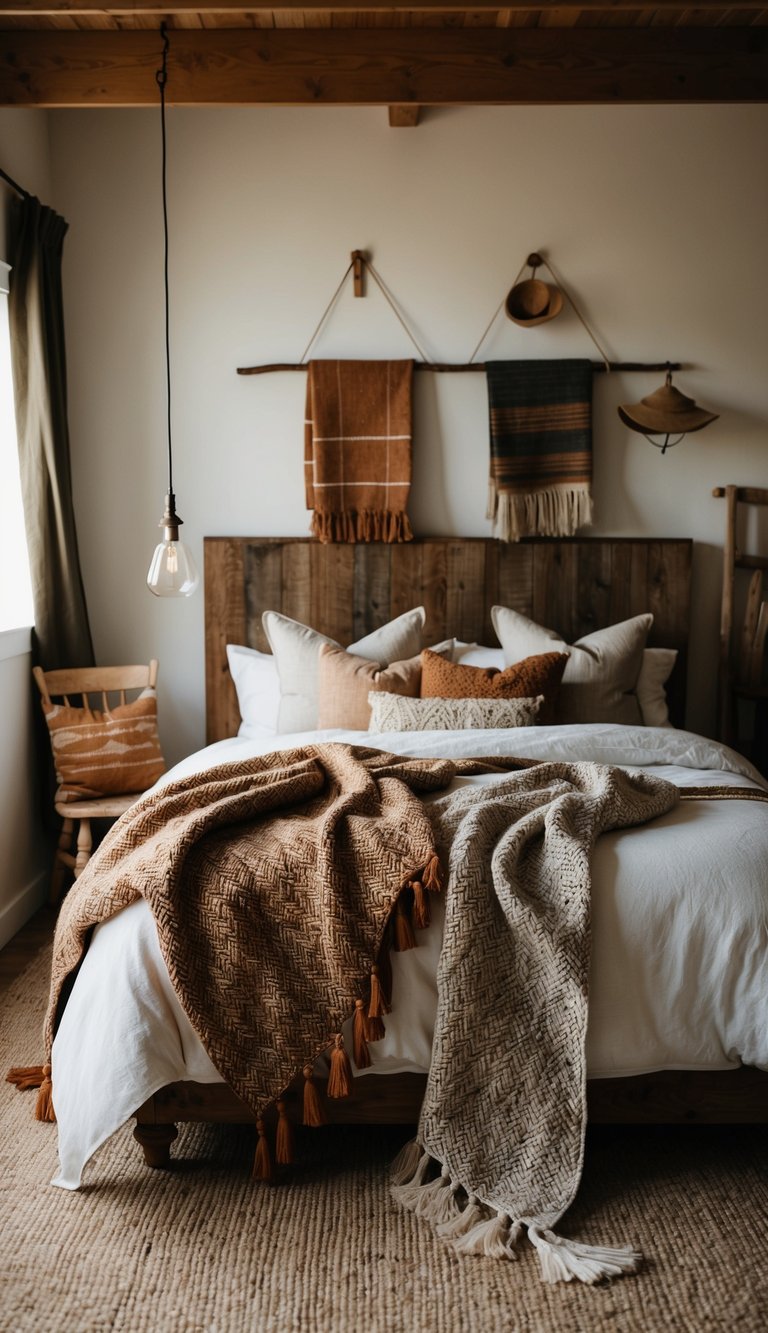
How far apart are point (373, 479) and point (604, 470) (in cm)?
88

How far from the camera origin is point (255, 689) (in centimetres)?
394

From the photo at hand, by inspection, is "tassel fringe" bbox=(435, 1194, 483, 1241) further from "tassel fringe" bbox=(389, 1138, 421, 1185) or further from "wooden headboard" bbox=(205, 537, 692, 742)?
"wooden headboard" bbox=(205, 537, 692, 742)

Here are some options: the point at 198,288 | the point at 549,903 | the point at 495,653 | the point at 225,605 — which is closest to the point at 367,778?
the point at 549,903

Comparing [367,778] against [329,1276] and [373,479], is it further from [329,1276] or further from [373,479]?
[373,479]

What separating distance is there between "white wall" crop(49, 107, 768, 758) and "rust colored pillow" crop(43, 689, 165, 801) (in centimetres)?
56

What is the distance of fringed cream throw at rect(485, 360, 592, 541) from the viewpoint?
3965mm

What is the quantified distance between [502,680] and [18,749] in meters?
1.64

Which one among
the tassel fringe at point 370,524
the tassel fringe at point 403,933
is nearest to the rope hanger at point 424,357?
the tassel fringe at point 370,524

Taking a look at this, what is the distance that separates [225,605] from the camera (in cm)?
412

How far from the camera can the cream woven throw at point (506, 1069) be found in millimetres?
2004

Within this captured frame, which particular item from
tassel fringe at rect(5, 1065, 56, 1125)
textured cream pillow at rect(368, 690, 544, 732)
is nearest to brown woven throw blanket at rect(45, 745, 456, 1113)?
tassel fringe at rect(5, 1065, 56, 1125)

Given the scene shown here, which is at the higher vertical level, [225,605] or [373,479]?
[373,479]

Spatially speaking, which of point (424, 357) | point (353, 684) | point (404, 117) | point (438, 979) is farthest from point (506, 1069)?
point (404, 117)

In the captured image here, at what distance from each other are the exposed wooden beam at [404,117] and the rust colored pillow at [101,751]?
2.30 m
